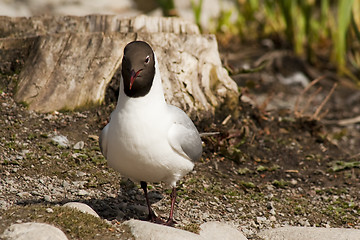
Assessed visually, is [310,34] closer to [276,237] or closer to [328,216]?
[328,216]

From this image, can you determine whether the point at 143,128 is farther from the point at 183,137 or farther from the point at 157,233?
the point at 157,233

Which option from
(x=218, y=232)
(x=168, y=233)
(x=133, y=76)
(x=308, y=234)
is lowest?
(x=308, y=234)

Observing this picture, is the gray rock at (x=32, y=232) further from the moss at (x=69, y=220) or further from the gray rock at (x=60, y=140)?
the gray rock at (x=60, y=140)

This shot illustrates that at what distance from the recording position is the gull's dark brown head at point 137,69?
9.88 ft

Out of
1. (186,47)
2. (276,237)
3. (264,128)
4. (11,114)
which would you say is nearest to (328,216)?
(276,237)

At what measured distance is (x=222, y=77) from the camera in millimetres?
5168

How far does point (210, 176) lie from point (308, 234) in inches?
44.3

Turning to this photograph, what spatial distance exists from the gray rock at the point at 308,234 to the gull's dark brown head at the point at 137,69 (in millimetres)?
1310

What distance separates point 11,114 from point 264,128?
2.42 m

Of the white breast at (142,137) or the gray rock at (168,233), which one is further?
the white breast at (142,137)

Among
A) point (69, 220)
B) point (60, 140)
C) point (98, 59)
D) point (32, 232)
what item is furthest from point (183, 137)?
point (98, 59)

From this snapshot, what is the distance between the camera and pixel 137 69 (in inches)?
119

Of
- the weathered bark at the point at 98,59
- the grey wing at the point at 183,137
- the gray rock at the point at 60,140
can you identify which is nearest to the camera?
the grey wing at the point at 183,137

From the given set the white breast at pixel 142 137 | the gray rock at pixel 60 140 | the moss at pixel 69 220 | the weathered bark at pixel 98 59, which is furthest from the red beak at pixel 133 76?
the weathered bark at pixel 98 59
